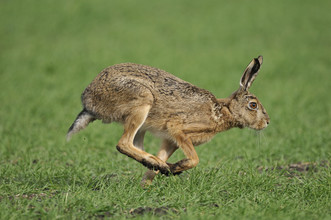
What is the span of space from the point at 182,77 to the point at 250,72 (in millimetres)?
7264

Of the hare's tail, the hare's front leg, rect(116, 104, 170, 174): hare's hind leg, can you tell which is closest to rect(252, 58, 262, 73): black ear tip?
the hare's front leg

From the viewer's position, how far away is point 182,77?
42.4 feet

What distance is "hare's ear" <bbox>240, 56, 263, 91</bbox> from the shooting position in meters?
5.58

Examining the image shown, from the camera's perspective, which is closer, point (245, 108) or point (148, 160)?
point (148, 160)

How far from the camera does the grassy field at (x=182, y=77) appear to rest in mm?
4844

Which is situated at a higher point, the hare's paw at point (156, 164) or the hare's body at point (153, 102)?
the hare's body at point (153, 102)

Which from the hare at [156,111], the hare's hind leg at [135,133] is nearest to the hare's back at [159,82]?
the hare at [156,111]

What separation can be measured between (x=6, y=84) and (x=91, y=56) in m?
3.03

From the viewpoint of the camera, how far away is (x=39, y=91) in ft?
38.8

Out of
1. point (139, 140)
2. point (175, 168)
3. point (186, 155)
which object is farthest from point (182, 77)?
point (175, 168)

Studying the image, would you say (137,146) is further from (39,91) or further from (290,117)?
(39,91)

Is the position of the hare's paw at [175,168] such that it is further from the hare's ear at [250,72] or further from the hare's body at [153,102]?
the hare's ear at [250,72]

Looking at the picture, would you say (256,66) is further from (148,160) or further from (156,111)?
(148,160)

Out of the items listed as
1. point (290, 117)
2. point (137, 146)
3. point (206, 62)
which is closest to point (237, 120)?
point (137, 146)
